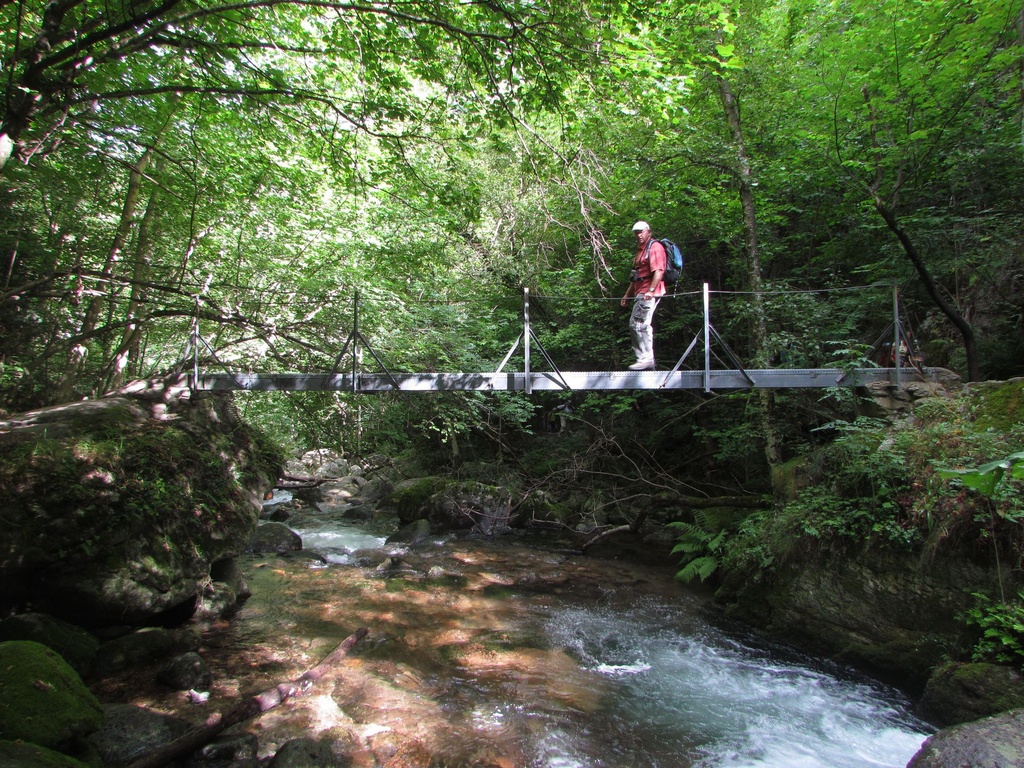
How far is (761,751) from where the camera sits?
4.22 meters

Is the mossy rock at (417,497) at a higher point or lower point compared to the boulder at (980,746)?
lower

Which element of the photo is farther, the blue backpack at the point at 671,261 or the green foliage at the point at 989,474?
the blue backpack at the point at 671,261

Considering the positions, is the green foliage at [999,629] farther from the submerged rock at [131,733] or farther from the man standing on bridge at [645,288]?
the submerged rock at [131,733]

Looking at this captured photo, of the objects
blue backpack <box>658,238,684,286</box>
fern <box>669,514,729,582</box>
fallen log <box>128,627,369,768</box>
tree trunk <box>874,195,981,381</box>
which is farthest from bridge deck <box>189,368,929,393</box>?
fallen log <box>128,627,369,768</box>

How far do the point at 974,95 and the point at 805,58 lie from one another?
3267 mm

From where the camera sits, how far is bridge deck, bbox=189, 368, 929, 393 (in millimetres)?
6473

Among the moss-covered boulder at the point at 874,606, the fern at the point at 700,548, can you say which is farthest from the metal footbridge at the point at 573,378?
the fern at the point at 700,548

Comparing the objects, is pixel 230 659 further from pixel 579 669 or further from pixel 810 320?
pixel 810 320

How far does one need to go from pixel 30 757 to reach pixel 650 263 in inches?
250

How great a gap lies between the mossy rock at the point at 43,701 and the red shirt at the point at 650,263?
20.1 feet

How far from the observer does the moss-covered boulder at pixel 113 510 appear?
459cm

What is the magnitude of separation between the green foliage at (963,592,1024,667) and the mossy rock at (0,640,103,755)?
6472 millimetres

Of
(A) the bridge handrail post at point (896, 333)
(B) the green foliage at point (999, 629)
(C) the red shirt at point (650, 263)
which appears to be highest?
(C) the red shirt at point (650, 263)

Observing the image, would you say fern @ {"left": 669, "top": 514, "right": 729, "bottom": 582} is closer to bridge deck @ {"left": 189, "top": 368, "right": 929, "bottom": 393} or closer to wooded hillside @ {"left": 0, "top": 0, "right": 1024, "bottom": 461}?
wooded hillside @ {"left": 0, "top": 0, "right": 1024, "bottom": 461}
